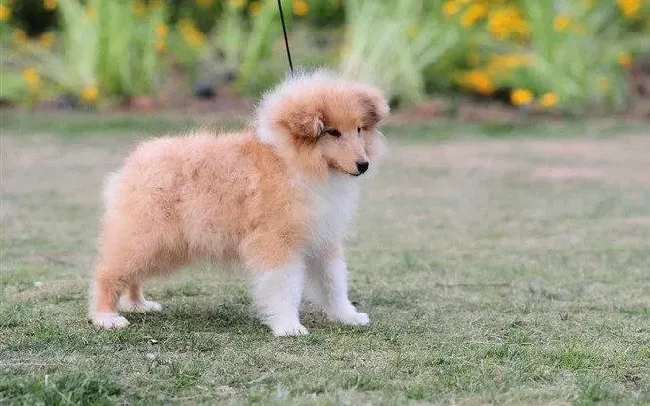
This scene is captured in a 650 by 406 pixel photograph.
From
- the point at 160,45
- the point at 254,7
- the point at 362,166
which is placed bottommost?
the point at 160,45

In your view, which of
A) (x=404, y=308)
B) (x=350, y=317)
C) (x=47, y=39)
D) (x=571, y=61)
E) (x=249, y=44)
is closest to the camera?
(x=350, y=317)

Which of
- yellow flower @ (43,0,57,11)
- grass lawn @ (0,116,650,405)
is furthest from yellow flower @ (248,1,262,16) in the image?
grass lawn @ (0,116,650,405)

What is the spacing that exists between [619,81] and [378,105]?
30.2ft

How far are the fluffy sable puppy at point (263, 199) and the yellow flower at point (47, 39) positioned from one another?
944cm

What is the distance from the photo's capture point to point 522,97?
40.8 ft

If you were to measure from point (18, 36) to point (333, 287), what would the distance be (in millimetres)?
10188

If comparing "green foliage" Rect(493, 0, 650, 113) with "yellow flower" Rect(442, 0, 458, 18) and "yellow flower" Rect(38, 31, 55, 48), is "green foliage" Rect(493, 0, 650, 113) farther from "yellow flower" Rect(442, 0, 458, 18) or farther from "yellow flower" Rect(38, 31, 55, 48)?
"yellow flower" Rect(38, 31, 55, 48)

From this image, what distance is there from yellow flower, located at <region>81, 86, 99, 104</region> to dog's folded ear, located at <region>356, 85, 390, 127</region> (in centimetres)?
821

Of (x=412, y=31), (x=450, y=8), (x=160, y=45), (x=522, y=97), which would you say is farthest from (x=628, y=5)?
(x=160, y=45)

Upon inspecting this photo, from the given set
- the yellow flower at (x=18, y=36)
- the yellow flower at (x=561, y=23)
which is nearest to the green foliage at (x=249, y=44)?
the yellow flower at (x=18, y=36)

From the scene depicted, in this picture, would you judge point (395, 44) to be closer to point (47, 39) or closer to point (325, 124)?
point (47, 39)

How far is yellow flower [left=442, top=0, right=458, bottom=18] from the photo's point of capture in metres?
12.7

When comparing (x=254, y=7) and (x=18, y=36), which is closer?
(x=18, y=36)

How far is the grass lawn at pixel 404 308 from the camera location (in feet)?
12.0
